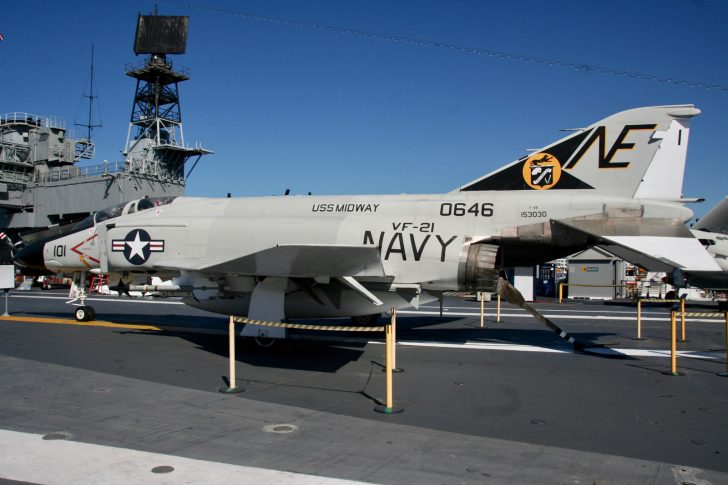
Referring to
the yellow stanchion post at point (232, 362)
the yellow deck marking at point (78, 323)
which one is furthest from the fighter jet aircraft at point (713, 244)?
the yellow deck marking at point (78, 323)

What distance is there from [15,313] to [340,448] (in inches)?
694

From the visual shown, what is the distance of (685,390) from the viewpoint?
7758mm

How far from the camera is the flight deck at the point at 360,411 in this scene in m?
4.67

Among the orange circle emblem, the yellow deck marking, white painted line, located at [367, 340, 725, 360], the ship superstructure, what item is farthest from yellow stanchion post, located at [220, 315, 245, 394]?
the ship superstructure

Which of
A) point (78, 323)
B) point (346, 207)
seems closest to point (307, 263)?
point (346, 207)

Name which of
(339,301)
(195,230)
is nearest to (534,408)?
(339,301)

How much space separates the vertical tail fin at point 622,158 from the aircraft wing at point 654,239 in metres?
0.75

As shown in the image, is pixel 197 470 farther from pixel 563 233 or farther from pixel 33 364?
pixel 563 233

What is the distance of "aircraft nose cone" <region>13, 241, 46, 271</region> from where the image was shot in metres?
13.8

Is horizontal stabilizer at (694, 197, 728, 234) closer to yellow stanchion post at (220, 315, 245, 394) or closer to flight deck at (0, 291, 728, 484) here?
flight deck at (0, 291, 728, 484)

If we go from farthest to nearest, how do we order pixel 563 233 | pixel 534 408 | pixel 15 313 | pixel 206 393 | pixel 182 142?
pixel 182 142, pixel 15 313, pixel 563 233, pixel 206 393, pixel 534 408

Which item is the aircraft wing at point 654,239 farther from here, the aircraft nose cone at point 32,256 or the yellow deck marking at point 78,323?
the aircraft nose cone at point 32,256

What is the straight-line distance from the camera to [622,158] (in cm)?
1006

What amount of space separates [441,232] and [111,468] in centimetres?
732
